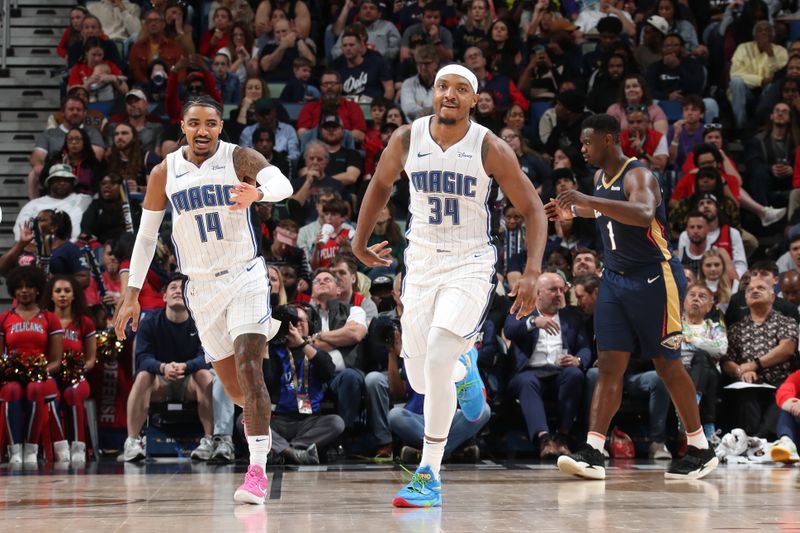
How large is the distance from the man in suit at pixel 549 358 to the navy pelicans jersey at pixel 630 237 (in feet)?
7.06

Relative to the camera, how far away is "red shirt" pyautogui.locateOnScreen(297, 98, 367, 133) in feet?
43.2

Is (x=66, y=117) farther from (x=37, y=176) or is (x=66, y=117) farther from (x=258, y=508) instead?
(x=258, y=508)

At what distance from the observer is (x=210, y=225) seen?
21.0ft

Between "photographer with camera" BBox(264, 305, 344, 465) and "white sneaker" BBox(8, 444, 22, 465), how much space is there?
212 centimetres

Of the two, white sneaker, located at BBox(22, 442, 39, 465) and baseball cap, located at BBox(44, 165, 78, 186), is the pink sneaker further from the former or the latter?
baseball cap, located at BBox(44, 165, 78, 186)

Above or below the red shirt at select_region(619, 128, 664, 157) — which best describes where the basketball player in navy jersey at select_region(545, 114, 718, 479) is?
below

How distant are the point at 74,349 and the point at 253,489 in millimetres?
4495

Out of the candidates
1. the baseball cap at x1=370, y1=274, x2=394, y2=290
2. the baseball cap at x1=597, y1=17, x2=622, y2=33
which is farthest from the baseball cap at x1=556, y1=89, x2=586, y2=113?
the baseball cap at x1=370, y1=274, x2=394, y2=290

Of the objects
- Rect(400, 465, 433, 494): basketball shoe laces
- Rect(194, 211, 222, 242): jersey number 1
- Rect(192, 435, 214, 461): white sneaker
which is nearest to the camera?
Rect(400, 465, 433, 494): basketball shoe laces

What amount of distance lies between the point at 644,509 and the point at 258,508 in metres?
1.92

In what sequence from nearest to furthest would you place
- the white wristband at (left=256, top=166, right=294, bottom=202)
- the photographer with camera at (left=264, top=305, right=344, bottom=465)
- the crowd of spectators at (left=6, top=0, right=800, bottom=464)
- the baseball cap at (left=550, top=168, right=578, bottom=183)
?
1. the white wristband at (left=256, top=166, right=294, bottom=202)
2. the photographer with camera at (left=264, top=305, right=344, bottom=465)
3. the crowd of spectators at (left=6, top=0, right=800, bottom=464)
4. the baseball cap at (left=550, top=168, right=578, bottom=183)

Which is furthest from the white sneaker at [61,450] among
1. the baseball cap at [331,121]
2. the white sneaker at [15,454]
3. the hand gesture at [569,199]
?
the hand gesture at [569,199]

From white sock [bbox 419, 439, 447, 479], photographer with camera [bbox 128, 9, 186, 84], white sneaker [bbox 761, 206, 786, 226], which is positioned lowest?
white sock [bbox 419, 439, 447, 479]

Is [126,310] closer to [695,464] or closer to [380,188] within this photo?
[380,188]
